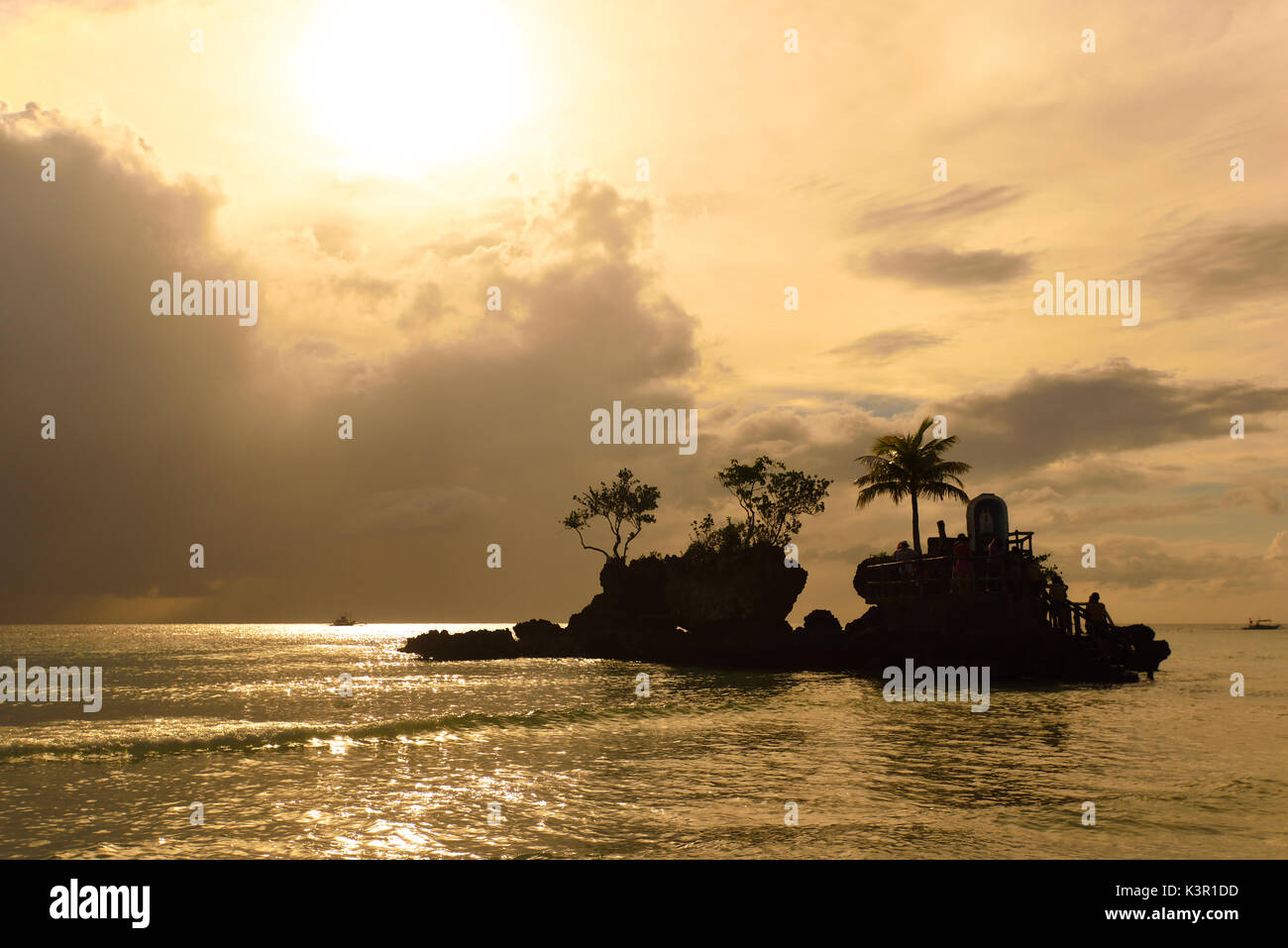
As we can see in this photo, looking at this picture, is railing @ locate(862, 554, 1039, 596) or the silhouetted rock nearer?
the silhouetted rock

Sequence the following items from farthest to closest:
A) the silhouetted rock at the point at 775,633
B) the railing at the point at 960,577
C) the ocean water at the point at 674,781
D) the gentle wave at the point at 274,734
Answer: the railing at the point at 960,577 → the silhouetted rock at the point at 775,633 → the gentle wave at the point at 274,734 → the ocean water at the point at 674,781

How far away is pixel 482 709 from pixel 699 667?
27339mm

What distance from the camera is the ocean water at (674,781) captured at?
1236 centimetres

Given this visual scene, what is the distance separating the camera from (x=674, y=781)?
16.9 metres

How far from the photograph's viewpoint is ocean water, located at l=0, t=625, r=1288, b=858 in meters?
12.4

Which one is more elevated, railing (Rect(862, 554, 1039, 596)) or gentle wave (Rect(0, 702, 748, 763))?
railing (Rect(862, 554, 1039, 596))

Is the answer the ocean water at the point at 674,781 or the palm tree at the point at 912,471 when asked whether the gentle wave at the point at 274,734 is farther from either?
the palm tree at the point at 912,471

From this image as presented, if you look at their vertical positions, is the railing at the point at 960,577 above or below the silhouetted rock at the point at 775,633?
above

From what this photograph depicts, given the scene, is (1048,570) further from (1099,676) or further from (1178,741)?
(1178,741)

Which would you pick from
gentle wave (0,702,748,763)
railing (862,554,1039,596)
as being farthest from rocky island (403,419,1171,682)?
gentle wave (0,702,748,763)

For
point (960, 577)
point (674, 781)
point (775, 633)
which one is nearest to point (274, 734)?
point (674, 781)

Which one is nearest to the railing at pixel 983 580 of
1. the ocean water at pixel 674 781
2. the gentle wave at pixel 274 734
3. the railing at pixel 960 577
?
the railing at pixel 960 577

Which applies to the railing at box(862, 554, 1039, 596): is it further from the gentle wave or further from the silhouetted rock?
the gentle wave

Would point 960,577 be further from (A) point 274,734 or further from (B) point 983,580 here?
(A) point 274,734
